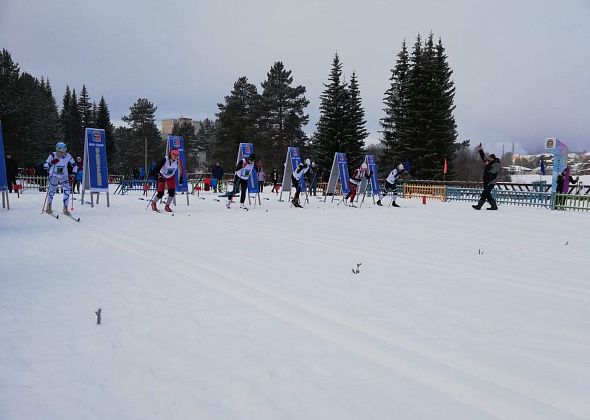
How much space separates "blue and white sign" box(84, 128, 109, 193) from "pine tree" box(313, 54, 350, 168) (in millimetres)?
25877

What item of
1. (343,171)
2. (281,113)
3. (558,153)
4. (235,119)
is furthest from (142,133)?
(558,153)

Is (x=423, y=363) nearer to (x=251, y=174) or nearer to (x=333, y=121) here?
(x=251, y=174)

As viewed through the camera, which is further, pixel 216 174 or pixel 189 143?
pixel 189 143

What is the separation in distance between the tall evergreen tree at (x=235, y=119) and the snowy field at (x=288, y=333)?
4900 centimetres

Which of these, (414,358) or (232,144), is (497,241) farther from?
(232,144)

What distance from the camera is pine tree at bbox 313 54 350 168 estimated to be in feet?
129

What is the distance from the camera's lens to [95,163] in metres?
14.9

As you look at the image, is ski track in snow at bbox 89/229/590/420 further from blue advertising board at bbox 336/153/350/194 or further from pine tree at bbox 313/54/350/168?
pine tree at bbox 313/54/350/168

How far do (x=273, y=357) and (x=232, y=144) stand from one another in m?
53.9

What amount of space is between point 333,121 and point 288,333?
1474 inches

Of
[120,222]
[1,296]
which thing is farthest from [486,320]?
[120,222]

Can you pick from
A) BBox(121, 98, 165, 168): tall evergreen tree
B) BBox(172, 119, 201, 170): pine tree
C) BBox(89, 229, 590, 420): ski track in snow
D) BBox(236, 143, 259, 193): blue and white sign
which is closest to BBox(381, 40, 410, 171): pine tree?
BBox(236, 143, 259, 193): blue and white sign

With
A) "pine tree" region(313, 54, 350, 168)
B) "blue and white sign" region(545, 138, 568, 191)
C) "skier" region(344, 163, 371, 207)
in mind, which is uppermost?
"pine tree" region(313, 54, 350, 168)

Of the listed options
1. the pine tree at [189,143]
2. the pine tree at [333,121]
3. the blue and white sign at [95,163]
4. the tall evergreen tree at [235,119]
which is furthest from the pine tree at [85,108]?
the blue and white sign at [95,163]
